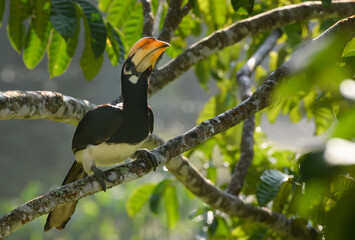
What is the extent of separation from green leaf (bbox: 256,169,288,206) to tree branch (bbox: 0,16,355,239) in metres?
0.25

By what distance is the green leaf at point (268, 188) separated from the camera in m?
1.76

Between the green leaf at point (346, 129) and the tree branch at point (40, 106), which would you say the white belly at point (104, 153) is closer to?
the tree branch at point (40, 106)

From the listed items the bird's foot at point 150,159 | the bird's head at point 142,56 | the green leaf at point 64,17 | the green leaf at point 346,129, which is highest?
the green leaf at point 346,129

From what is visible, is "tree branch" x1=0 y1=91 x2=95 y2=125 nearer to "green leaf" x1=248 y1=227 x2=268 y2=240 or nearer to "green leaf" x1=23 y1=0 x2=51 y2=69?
"green leaf" x1=23 y1=0 x2=51 y2=69

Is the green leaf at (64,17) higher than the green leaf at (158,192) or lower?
higher

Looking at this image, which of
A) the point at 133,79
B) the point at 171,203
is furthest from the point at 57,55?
the point at 171,203

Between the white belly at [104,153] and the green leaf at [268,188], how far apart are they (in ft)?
1.71

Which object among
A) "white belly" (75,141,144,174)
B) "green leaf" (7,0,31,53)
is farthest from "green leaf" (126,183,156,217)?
"green leaf" (7,0,31,53)

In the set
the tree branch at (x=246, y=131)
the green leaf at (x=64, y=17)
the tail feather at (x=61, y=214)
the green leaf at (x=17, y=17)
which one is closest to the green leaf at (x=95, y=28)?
the green leaf at (x=64, y=17)

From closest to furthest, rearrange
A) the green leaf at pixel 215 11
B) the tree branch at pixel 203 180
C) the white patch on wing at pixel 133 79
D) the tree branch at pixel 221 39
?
the tree branch at pixel 203 180 → the white patch on wing at pixel 133 79 → the tree branch at pixel 221 39 → the green leaf at pixel 215 11

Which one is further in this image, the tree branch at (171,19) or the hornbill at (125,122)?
the tree branch at (171,19)

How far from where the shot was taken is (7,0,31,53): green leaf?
6.02 ft

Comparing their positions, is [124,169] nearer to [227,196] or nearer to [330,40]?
[227,196]

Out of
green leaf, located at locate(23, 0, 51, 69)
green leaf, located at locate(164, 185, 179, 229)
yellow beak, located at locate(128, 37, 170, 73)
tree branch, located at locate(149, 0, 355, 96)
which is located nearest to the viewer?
yellow beak, located at locate(128, 37, 170, 73)
